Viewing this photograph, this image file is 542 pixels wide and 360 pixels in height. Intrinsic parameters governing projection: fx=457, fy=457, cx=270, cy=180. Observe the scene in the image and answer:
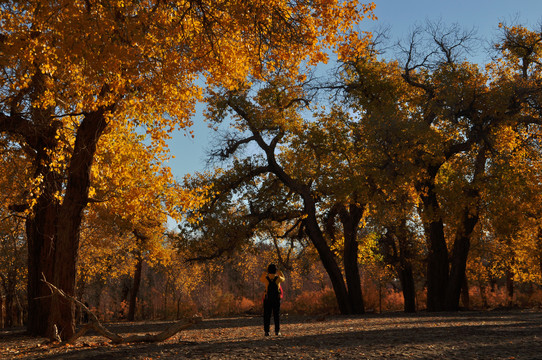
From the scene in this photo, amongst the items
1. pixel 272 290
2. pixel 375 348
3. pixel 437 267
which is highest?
pixel 437 267

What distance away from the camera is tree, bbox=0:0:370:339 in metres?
7.88

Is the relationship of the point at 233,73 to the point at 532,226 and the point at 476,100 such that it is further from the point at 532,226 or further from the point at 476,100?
the point at 532,226

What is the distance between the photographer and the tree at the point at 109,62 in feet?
25.8

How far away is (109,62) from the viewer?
7.98 metres

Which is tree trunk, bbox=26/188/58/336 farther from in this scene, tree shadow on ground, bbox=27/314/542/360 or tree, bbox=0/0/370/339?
tree shadow on ground, bbox=27/314/542/360

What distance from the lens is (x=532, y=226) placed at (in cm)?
2544

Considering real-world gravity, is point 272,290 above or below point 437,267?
below

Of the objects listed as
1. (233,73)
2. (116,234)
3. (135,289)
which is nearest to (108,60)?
(233,73)

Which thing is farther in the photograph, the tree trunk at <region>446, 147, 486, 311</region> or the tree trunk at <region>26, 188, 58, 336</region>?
the tree trunk at <region>446, 147, 486, 311</region>

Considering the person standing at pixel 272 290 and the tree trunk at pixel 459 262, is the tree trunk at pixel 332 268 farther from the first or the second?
the person standing at pixel 272 290

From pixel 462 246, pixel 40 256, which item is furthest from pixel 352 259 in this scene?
pixel 40 256

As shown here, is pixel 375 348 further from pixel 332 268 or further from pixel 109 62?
pixel 332 268

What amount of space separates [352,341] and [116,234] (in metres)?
20.9

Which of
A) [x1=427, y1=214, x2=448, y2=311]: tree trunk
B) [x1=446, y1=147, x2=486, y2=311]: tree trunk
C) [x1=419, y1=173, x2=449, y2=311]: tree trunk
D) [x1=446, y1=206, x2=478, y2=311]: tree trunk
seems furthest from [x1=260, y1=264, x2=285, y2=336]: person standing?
[x1=427, y1=214, x2=448, y2=311]: tree trunk
